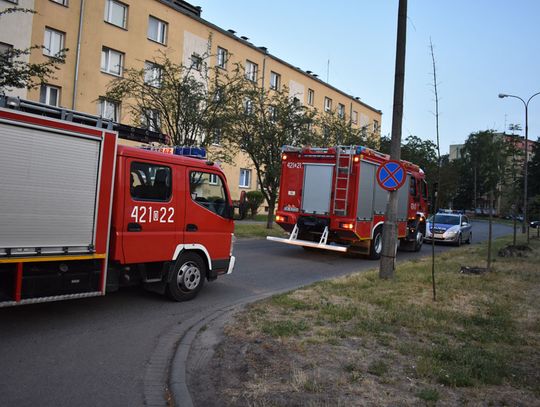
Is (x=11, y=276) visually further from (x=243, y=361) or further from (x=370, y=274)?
(x=370, y=274)

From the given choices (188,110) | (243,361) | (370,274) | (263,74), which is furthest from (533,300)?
(263,74)

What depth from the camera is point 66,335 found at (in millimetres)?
5656

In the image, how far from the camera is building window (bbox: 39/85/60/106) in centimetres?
2245

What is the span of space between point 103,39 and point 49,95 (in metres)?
4.18

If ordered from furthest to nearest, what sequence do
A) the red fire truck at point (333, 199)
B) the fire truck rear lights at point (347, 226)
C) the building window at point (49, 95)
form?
1. the building window at point (49, 95)
2. the red fire truck at point (333, 199)
3. the fire truck rear lights at point (347, 226)

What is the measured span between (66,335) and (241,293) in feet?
11.7

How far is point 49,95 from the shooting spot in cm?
2277

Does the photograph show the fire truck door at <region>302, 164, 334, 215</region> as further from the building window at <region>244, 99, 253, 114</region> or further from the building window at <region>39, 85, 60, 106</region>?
the building window at <region>39, 85, 60, 106</region>

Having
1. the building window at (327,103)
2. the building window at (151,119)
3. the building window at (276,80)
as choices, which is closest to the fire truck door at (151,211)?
the building window at (151,119)

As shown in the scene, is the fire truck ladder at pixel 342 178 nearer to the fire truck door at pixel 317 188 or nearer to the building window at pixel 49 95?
the fire truck door at pixel 317 188

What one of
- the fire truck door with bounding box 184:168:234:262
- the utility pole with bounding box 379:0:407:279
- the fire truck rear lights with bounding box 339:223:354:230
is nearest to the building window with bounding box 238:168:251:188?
the fire truck rear lights with bounding box 339:223:354:230

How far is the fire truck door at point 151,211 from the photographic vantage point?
6.52 m

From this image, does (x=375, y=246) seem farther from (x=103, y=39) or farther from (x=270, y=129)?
(x=103, y=39)

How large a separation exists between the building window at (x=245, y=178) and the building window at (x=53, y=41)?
53.2 feet
